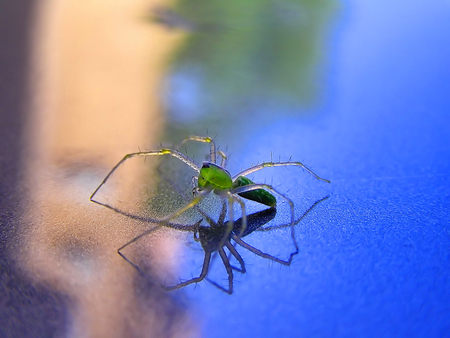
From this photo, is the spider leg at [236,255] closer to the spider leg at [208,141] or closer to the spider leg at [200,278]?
the spider leg at [200,278]

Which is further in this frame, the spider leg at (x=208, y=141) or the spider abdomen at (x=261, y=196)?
the spider leg at (x=208, y=141)

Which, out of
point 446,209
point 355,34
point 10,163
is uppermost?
point 355,34

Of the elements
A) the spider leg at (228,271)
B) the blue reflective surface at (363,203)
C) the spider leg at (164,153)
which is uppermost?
the blue reflective surface at (363,203)

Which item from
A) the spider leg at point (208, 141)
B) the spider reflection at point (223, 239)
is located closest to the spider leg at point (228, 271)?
the spider reflection at point (223, 239)

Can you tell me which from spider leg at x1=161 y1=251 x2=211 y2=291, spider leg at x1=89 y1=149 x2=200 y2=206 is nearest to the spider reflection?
spider leg at x1=161 y1=251 x2=211 y2=291

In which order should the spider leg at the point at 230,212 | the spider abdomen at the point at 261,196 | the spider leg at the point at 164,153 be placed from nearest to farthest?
1. the spider leg at the point at 230,212
2. the spider abdomen at the point at 261,196
3. the spider leg at the point at 164,153

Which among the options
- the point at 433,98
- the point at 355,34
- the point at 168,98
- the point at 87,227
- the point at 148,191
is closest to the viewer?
the point at 87,227

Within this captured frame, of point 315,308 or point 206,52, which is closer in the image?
point 315,308

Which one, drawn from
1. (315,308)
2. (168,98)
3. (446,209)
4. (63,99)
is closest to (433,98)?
(446,209)

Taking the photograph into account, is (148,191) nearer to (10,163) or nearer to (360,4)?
(10,163)
